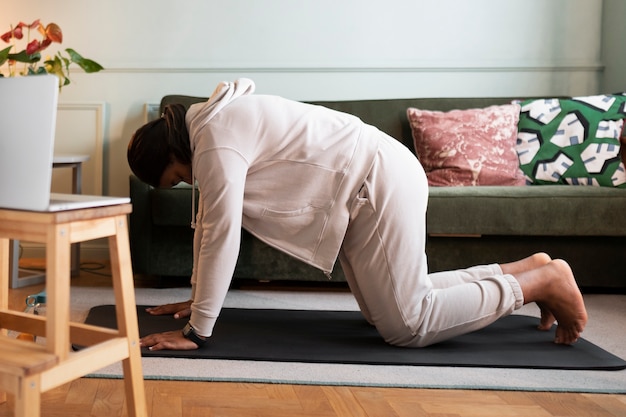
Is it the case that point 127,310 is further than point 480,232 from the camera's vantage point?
No

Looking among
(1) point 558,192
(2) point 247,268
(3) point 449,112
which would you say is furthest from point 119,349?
(3) point 449,112

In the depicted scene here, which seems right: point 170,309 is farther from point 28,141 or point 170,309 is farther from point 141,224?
point 28,141

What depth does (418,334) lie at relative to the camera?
79.2 inches

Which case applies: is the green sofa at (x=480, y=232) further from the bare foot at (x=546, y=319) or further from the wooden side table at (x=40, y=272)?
the bare foot at (x=546, y=319)

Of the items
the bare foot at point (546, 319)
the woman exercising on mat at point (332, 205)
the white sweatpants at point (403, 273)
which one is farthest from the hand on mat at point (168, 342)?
the bare foot at point (546, 319)

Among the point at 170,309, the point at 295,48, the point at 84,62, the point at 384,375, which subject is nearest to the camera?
the point at 384,375

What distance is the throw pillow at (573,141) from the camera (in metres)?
3.13

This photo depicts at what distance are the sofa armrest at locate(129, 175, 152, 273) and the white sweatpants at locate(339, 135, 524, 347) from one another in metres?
1.14

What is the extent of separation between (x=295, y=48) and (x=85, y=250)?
5.03 ft

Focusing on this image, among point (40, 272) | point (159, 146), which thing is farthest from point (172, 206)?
point (159, 146)

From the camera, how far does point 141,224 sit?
2.89 meters

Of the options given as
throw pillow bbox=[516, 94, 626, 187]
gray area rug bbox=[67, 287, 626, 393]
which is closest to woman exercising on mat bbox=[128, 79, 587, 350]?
gray area rug bbox=[67, 287, 626, 393]

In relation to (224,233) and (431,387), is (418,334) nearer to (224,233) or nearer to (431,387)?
(431,387)

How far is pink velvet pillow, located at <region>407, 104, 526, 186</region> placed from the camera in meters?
3.14
